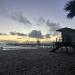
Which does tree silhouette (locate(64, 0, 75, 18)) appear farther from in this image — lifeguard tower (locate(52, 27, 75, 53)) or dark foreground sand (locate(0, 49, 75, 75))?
dark foreground sand (locate(0, 49, 75, 75))

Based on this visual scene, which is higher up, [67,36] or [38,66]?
[67,36]

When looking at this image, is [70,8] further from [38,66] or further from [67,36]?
[38,66]

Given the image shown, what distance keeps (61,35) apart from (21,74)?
2565 cm

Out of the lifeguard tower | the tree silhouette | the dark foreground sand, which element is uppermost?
the tree silhouette

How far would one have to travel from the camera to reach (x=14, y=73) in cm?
1755

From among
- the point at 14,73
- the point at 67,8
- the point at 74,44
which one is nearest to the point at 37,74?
the point at 14,73

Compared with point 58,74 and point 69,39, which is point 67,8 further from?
point 58,74

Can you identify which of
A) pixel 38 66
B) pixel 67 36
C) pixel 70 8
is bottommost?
pixel 38 66

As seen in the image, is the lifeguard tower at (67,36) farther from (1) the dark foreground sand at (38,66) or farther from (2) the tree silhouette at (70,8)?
(1) the dark foreground sand at (38,66)

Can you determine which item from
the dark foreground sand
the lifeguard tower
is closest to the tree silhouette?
the lifeguard tower

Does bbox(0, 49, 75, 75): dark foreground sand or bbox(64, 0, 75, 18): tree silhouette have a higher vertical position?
bbox(64, 0, 75, 18): tree silhouette

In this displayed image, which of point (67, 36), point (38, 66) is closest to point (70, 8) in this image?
point (67, 36)

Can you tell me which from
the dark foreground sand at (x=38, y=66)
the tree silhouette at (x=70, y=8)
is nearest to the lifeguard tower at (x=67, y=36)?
the tree silhouette at (x=70, y=8)

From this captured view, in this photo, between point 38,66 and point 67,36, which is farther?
point 67,36
